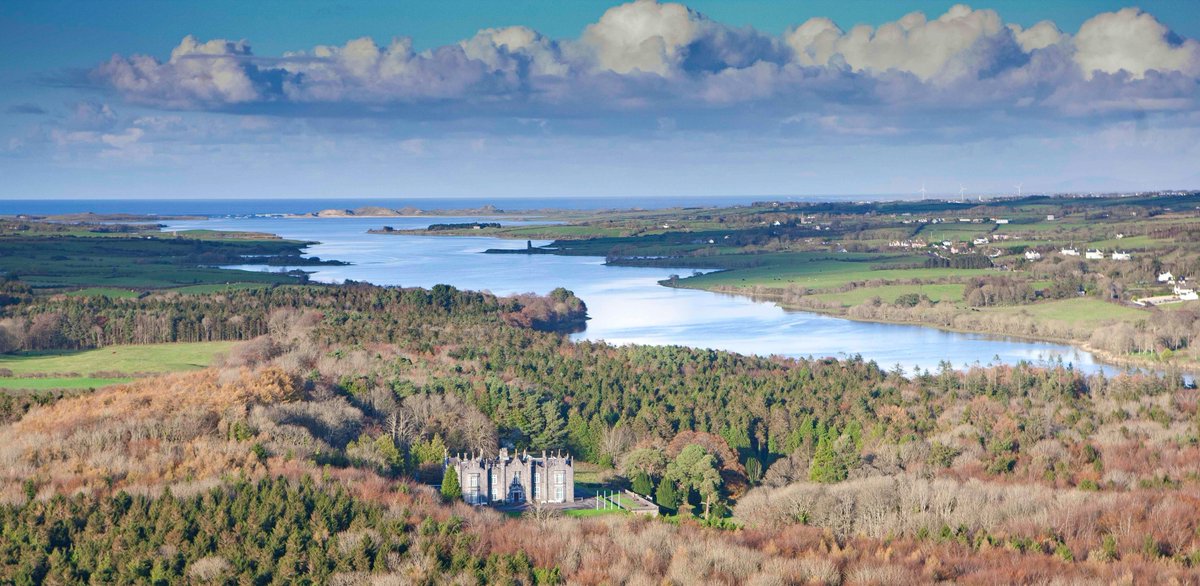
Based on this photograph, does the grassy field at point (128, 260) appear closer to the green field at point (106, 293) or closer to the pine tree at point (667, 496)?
the green field at point (106, 293)

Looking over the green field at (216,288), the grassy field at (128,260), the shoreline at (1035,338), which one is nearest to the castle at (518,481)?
the shoreline at (1035,338)

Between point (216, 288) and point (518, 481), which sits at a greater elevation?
point (216, 288)

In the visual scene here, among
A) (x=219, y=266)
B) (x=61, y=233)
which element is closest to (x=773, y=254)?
(x=219, y=266)

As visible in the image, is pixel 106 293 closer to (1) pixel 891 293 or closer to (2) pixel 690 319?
(2) pixel 690 319

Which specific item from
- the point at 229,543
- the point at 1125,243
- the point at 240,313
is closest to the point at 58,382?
the point at 240,313

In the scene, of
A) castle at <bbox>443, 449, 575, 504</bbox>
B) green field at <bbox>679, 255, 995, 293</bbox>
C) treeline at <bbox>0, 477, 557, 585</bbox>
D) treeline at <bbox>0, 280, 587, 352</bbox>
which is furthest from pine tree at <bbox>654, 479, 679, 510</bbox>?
green field at <bbox>679, 255, 995, 293</bbox>

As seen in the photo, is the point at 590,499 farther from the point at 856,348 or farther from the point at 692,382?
the point at 856,348
